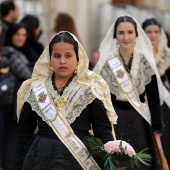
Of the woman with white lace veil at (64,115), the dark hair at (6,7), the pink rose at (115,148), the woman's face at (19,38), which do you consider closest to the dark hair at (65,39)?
the woman with white lace veil at (64,115)

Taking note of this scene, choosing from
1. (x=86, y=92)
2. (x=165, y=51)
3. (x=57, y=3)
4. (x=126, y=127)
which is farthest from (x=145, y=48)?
(x=57, y=3)

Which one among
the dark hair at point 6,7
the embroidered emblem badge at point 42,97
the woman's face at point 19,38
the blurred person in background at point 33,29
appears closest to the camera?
the embroidered emblem badge at point 42,97

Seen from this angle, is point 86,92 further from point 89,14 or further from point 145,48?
point 89,14

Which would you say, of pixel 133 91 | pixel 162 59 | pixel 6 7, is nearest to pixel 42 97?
pixel 133 91

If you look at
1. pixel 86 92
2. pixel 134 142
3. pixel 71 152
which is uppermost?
pixel 86 92

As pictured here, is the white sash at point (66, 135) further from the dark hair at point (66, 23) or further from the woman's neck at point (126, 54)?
the dark hair at point (66, 23)

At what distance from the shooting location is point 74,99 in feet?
18.1

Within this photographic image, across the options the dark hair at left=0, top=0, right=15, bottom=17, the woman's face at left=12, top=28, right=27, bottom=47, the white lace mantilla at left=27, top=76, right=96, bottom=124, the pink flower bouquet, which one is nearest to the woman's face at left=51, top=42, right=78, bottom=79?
the white lace mantilla at left=27, top=76, right=96, bottom=124

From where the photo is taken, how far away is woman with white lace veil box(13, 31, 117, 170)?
5.43 m

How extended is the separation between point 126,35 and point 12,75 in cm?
195

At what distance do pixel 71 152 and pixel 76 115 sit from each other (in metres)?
0.24

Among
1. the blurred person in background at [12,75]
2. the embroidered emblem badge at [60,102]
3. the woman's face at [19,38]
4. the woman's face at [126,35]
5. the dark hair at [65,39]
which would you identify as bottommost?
the blurred person in background at [12,75]

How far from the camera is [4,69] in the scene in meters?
8.62

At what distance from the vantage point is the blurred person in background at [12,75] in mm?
8656
